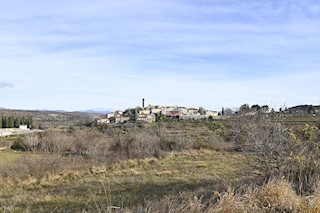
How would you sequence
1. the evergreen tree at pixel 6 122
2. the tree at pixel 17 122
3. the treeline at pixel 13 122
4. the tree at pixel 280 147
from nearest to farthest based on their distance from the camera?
the tree at pixel 280 147
the tree at pixel 17 122
the treeline at pixel 13 122
the evergreen tree at pixel 6 122

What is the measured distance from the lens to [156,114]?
10681 centimetres

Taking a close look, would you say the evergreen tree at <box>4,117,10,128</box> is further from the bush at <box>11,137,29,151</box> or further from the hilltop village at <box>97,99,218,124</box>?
the bush at <box>11,137,29,151</box>

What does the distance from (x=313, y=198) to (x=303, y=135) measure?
5.26 metres

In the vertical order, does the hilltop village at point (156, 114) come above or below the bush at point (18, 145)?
above

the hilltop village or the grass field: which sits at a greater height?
the hilltop village

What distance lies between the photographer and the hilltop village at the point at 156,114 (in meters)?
97.4

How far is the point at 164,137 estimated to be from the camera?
57.4m

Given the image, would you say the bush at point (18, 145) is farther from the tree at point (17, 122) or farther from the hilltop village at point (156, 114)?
the tree at point (17, 122)

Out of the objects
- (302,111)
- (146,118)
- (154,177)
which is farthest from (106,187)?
(146,118)

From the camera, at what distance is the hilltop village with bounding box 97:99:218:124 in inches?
3836

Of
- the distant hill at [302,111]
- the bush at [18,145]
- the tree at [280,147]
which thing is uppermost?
the distant hill at [302,111]

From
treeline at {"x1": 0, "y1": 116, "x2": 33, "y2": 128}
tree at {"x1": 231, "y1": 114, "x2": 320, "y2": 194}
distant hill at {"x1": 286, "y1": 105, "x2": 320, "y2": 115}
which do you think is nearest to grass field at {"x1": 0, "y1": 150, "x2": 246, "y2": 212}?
tree at {"x1": 231, "y1": 114, "x2": 320, "y2": 194}

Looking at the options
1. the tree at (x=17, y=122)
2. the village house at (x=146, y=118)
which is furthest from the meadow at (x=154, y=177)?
the tree at (x=17, y=122)

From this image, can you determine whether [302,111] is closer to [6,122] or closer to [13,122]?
[13,122]
